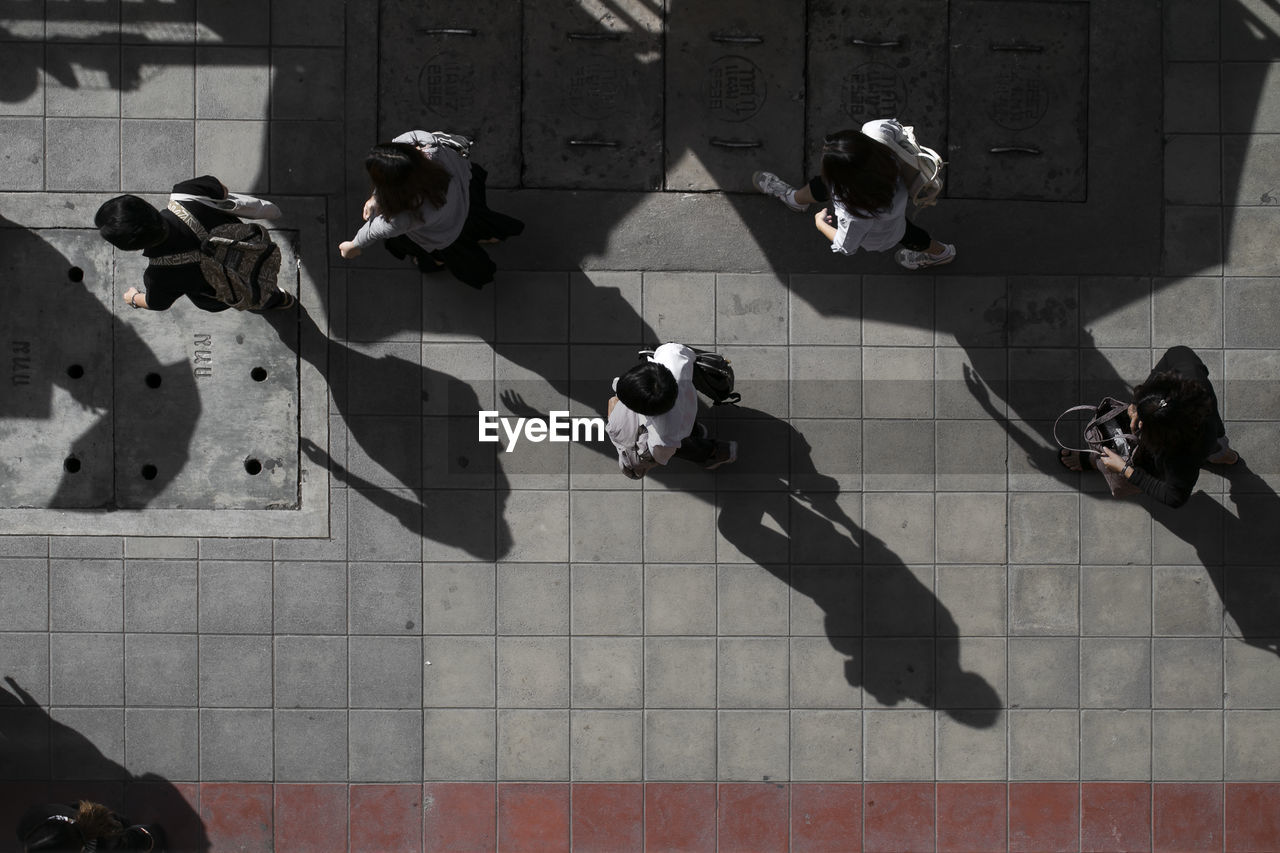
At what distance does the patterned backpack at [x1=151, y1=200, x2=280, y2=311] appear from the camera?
4.76m

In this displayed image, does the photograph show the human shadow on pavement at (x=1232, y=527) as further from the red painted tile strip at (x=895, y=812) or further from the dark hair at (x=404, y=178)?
the dark hair at (x=404, y=178)

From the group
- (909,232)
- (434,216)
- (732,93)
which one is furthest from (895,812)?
(732,93)

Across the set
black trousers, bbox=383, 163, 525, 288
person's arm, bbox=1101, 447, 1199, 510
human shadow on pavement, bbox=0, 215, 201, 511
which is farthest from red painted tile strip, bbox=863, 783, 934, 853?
human shadow on pavement, bbox=0, 215, 201, 511

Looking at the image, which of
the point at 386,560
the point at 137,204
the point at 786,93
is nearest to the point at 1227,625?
the point at 786,93

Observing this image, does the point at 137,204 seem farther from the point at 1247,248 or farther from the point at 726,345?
the point at 1247,248

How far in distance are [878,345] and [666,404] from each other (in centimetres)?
193

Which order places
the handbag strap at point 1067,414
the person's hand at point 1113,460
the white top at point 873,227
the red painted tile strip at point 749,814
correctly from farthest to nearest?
the red painted tile strip at point 749,814, the handbag strap at point 1067,414, the person's hand at point 1113,460, the white top at point 873,227

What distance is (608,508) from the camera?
18.5 ft

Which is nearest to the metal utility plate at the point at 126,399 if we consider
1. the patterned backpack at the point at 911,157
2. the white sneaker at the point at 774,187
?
the white sneaker at the point at 774,187

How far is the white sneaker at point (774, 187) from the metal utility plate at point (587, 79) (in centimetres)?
74

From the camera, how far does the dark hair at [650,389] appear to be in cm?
434

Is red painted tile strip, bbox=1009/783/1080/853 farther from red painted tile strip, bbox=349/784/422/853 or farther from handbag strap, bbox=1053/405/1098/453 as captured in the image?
red painted tile strip, bbox=349/784/422/853

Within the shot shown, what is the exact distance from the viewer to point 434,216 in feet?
15.4

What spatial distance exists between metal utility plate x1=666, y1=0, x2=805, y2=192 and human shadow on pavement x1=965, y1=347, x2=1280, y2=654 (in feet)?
6.85
